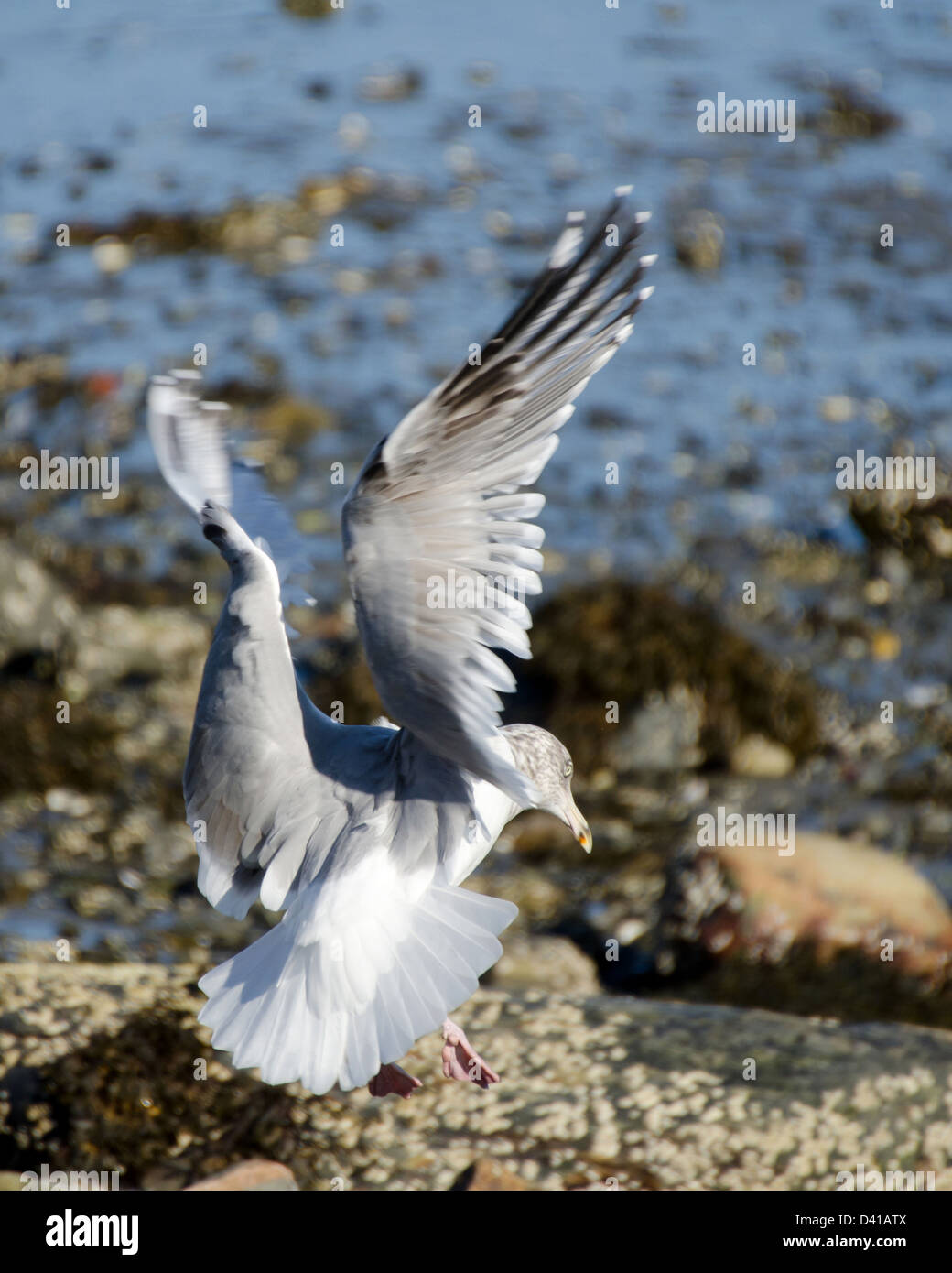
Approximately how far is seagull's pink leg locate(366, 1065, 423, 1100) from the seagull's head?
75 cm

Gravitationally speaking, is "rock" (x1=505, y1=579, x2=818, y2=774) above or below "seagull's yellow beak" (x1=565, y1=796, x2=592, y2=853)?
above

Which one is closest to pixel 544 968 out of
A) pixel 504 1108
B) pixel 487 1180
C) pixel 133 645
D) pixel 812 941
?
pixel 812 941

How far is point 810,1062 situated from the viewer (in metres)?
4.83

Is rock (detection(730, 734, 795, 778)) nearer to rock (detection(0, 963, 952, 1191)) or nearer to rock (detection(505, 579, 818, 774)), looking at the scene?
rock (detection(505, 579, 818, 774))

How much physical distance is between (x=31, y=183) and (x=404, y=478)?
13187 millimetres

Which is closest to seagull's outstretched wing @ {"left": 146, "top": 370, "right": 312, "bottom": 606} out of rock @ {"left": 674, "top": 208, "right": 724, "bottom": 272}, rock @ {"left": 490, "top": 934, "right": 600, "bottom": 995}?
rock @ {"left": 490, "top": 934, "right": 600, "bottom": 995}

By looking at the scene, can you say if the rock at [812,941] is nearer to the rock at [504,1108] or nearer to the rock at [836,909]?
the rock at [836,909]

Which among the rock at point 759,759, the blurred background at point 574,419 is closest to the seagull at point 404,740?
the blurred background at point 574,419

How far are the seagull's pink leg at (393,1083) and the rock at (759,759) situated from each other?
13.9ft

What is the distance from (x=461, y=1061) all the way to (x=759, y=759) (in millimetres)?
4195

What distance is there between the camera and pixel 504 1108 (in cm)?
468

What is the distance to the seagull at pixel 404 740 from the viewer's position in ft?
10.8

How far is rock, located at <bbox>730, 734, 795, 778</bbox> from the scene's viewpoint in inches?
313
